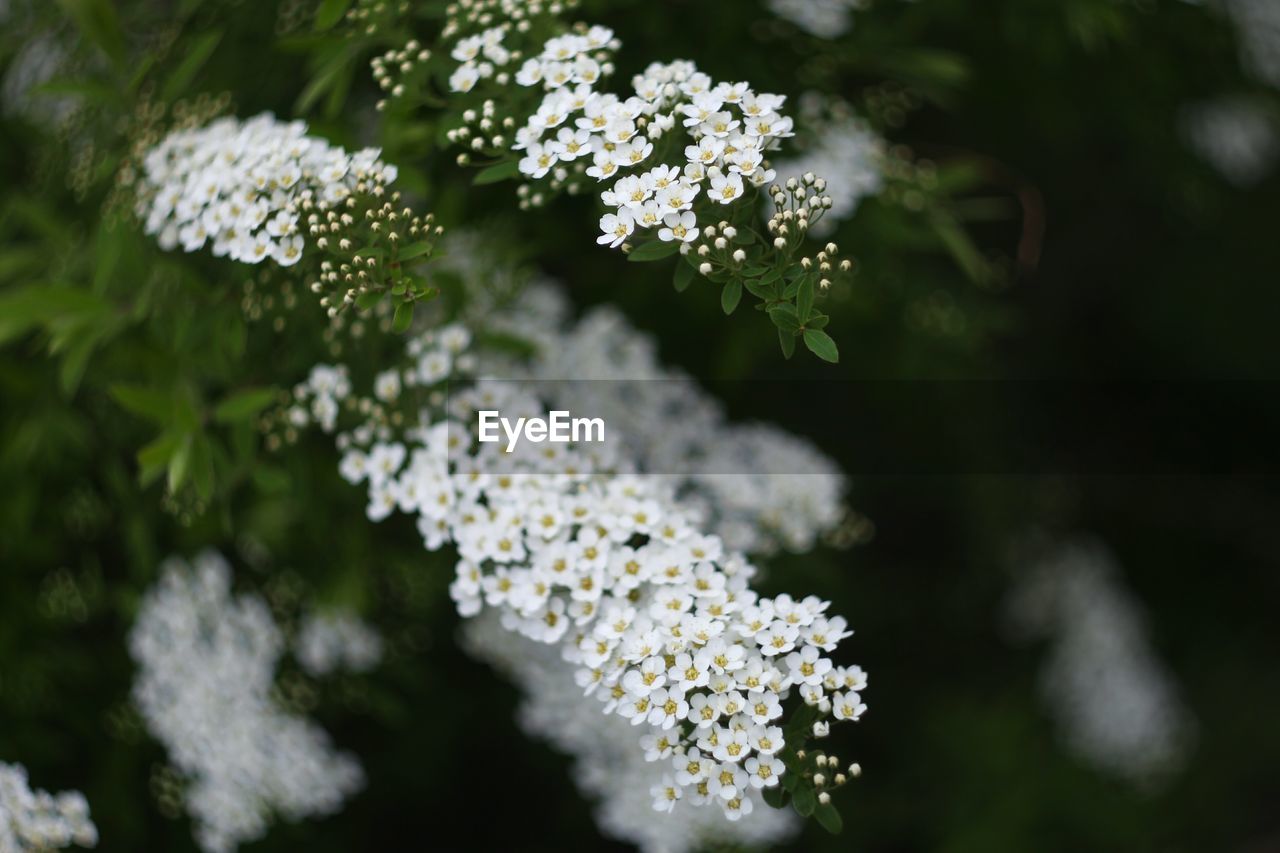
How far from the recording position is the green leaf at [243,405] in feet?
6.59

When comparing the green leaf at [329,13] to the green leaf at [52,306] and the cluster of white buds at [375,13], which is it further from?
the green leaf at [52,306]

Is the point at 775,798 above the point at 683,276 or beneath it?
beneath

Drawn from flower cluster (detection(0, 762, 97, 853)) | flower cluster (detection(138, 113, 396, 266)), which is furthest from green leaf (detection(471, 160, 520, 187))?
flower cluster (detection(0, 762, 97, 853))

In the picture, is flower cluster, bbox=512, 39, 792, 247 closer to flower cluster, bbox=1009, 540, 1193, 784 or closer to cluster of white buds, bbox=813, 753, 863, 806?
cluster of white buds, bbox=813, 753, 863, 806

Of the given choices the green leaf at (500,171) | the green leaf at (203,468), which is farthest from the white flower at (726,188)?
the green leaf at (203,468)

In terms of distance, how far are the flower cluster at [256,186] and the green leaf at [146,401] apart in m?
0.28

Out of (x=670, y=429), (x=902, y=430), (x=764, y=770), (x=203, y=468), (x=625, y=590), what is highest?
(x=203, y=468)

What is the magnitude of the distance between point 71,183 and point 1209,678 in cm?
561

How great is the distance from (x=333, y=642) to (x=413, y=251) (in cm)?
138

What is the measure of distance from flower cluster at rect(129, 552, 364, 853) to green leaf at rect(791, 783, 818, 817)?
4.10ft

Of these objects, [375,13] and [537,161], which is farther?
[375,13]

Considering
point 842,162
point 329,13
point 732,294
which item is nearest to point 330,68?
point 329,13

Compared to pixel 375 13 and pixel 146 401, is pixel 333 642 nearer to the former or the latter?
pixel 146 401

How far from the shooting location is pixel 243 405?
2020mm
